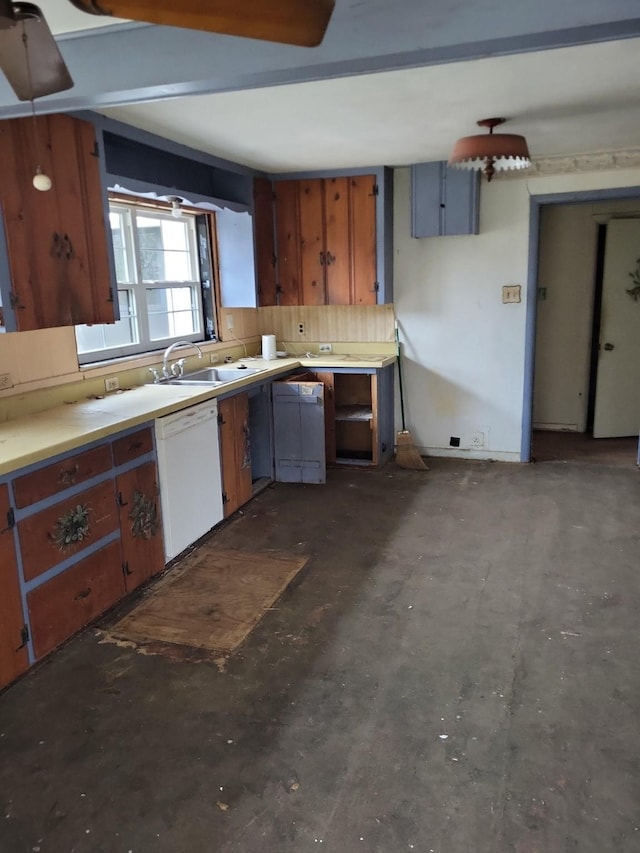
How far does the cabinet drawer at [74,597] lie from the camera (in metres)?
2.68

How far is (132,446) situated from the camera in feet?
10.5

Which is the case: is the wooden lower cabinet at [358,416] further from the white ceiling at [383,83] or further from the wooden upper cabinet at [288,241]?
the white ceiling at [383,83]

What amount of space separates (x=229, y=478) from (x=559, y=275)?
156 inches

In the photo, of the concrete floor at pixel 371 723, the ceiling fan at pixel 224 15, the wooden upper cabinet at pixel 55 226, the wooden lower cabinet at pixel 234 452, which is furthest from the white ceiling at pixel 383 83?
the concrete floor at pixel 371 723

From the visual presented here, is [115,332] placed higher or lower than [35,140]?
lower

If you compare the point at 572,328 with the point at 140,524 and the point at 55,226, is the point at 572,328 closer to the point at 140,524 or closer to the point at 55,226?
the point at 140,524

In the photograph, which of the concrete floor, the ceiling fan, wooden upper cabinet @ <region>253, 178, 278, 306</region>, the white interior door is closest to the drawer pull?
the concrete floor

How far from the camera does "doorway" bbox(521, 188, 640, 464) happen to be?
5918mm

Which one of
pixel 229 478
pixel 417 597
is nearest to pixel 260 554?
pixel 229 478

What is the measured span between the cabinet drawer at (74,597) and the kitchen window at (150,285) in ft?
4.48

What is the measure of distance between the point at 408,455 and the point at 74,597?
3.17 m

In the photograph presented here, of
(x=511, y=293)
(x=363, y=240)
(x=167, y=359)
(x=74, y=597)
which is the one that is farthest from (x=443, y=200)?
Result: (x=74, y=597)

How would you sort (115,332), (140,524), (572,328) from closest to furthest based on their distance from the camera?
(140,524) < (115,332) < (572,328)

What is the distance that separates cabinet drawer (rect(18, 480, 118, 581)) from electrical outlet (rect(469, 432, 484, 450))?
3.39 meters
